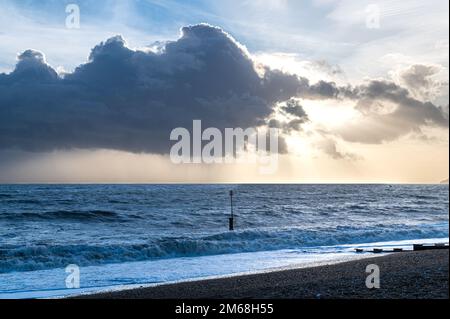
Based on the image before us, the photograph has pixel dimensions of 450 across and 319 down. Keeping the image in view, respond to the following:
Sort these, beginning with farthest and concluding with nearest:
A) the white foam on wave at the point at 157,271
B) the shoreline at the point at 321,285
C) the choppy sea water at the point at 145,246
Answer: the choppy sea water at the point at 145,246, the white foam on wave at the point at 157,271, the shoreline at the point at 321,285

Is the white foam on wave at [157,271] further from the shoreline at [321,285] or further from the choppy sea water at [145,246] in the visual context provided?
the shoreline at [321,285]

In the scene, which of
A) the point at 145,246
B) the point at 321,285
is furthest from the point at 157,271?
the point at 321,285

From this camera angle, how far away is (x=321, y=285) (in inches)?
520

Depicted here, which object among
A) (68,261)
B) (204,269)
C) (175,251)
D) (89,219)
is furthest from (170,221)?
(204,269)

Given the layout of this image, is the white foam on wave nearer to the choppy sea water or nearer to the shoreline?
the choppy sea water

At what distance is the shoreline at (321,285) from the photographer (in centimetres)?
Result: 1151

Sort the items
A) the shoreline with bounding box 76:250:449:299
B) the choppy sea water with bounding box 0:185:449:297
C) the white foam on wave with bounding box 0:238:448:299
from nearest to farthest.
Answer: the shoreline with bounding box 76:250:449:299, the white foam on wave with bounding box 0:238:448:299, the choppy sea water with bounding box 0:185:449:297

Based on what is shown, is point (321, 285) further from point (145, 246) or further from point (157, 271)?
point (145, 246)

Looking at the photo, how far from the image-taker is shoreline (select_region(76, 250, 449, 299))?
11.5 m

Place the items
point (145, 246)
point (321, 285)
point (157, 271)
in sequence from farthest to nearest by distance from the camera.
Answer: point (145, 246), point (157, 271), point (321, 285)

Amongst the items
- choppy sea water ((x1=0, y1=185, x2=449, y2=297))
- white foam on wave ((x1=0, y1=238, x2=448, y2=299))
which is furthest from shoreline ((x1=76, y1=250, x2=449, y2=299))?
choppy sea water ((x1=0, y1=185, x2=449, y2=297))

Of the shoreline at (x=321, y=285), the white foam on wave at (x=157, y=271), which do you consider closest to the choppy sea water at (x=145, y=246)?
the white foam on wave at (x=157, y=271)
